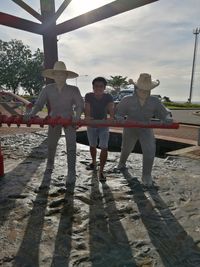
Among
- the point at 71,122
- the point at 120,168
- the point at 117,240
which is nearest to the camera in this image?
the point at 117,240

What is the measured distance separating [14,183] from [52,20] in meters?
3.49

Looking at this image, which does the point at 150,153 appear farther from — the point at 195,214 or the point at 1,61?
the point at 1,61

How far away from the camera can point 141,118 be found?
3.83 metres

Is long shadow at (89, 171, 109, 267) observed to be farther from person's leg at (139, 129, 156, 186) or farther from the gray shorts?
the gray shorts

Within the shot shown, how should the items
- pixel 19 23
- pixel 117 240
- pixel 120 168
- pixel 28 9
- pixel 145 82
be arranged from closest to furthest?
pixel 117 240
pixel 145 82
pixel 120 168
pixel 19 23
pixel 28 9

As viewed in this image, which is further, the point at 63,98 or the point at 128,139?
the point at 128,139

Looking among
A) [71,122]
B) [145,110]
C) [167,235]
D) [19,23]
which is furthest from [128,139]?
[19,23]

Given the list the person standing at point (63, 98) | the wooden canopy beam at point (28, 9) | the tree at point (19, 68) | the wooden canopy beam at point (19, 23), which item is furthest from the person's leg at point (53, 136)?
the tree at point (19, 68)

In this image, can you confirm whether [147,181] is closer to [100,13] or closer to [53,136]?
[53,136]

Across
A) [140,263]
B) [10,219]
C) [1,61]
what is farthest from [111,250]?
[1,61]

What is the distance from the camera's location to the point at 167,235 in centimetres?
252

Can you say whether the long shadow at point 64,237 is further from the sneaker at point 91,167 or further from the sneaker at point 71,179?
the sneaker at point 91,167

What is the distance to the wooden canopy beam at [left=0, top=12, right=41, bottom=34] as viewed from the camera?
486 centimetres

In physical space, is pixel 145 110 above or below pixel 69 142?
above
